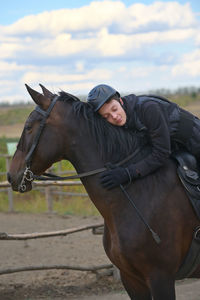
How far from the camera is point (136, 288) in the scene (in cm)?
396

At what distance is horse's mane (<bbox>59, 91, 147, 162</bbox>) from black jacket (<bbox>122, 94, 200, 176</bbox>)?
0.11 m

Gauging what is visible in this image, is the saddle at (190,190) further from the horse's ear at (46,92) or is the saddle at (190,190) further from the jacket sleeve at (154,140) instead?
the horse's ear at (46,92)

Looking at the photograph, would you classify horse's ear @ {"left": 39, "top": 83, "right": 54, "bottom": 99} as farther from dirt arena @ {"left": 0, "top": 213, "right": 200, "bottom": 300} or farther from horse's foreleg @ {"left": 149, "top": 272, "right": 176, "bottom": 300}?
dirt arena @ {"left": 0, "top": 213, "right": 200, "bottom": 300}

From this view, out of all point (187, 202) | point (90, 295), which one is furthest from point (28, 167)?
point (90, 295)

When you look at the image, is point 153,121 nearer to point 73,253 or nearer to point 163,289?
point 163,289

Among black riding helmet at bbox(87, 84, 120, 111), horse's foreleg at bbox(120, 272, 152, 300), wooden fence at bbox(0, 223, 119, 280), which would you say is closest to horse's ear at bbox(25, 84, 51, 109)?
black riding helmet at bbox(87, 84, 120, 111)

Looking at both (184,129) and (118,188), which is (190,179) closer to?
(184,129)

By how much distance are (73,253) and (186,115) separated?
16.5 ft

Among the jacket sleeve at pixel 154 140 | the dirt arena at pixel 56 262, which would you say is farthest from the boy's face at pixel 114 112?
the dirt arena at pixel 56 262

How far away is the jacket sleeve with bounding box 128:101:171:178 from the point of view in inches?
143

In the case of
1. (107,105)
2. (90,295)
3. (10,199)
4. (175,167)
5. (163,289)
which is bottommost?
(10,199)

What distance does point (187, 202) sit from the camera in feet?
12.4

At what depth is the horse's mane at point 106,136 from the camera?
373 cm

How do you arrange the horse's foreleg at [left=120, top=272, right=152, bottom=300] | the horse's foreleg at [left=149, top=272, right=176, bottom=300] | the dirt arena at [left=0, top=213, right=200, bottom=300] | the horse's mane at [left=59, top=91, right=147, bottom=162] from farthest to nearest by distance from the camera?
the dirt arena at [left=0, top=213, right=200, bottom=300] < the horse's foreleg at [left=120, top=272, right=152, bottom=300] < the horse's mane at [left=59, top=91, right=147, bottom=162] < the horse's foreleg at [left=149, top=272, right=176, bottom=300]
